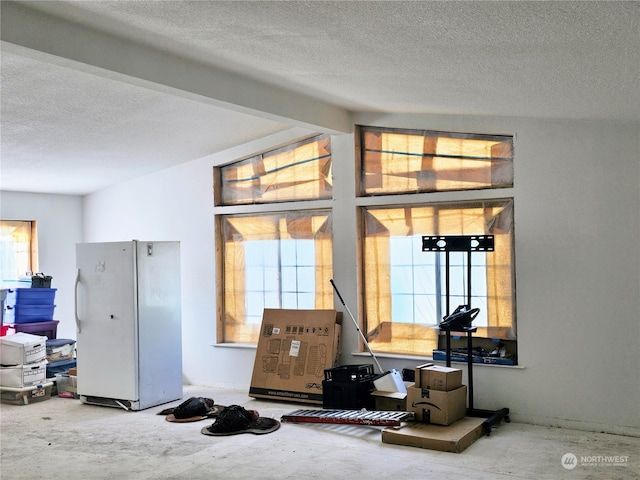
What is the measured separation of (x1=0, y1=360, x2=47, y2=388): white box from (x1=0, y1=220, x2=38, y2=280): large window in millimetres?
1643

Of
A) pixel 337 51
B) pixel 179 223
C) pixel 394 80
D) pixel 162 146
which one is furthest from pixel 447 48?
pixel 179 223

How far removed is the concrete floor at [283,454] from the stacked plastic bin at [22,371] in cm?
81

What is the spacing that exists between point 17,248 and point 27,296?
3.56 feet

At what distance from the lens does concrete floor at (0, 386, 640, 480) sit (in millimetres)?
→ 4312

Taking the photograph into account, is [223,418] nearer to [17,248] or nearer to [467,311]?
[467,311]

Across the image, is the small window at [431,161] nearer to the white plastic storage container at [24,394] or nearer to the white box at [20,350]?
the white box at [20,350]

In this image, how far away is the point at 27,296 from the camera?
749 centimetres

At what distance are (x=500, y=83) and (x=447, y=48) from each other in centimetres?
87

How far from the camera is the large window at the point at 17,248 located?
8.15 metres

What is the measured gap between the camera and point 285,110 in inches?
218

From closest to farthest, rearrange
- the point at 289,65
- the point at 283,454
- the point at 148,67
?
1. the point at 148,67
2. the point at 289,65
3. the point at 283,454

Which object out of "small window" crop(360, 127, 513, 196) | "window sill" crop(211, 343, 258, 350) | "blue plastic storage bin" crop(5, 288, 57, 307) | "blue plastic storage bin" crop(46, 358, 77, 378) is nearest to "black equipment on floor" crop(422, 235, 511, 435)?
"small window" crop(360, 127, 513, 196)

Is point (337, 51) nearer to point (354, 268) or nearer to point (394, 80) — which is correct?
point (394, 80)

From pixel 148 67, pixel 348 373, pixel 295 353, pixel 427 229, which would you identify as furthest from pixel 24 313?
pixel 427 229
